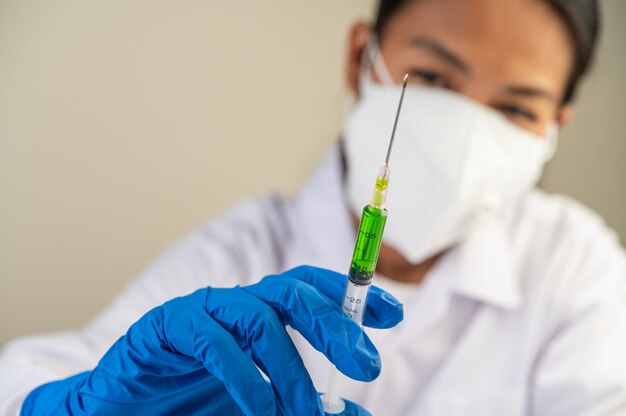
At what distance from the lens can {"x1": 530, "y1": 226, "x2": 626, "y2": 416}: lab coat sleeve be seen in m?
1.25

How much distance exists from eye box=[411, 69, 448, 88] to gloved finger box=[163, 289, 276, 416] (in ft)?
2.54

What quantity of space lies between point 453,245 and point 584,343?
36 centimetres

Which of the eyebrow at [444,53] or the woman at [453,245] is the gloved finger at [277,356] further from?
the eyebrow at [444,53]

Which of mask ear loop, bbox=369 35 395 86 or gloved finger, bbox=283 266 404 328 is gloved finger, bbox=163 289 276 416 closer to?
gloved finger, bbox=283 266 404 328

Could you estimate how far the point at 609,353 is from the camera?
4.28 ft

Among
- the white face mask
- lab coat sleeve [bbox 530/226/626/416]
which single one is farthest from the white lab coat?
the white face mask

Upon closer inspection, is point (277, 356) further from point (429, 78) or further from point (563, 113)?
point (563, 113)

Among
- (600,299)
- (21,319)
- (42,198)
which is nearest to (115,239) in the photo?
(42,198)

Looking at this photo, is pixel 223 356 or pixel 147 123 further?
pixel 147 123

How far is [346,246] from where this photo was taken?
4.66 ft

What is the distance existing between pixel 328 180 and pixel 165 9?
741 millimetres

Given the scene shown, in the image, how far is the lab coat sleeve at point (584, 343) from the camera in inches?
49.2

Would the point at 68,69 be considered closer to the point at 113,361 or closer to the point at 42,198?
the point at 42,198

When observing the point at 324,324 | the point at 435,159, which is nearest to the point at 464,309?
the point at 435,159
